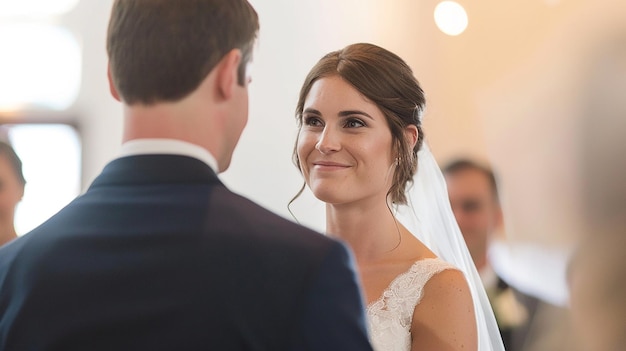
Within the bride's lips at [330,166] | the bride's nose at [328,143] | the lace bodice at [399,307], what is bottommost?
the lace bodice at [399,307]

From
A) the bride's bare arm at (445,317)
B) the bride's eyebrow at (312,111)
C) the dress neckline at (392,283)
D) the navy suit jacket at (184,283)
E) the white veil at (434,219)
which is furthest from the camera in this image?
the white veil at (434,219)

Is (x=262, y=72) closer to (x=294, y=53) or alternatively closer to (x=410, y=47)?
(x=294, y=53)

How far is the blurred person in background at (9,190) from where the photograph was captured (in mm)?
3230

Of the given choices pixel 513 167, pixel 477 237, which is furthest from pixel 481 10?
pixel 477 237

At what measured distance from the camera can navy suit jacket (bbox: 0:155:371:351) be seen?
3.58ft

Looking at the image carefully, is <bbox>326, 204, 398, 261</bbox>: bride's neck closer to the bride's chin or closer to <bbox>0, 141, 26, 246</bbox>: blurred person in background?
the bride's chin

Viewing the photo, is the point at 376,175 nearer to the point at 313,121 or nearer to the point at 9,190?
the point at 313,121

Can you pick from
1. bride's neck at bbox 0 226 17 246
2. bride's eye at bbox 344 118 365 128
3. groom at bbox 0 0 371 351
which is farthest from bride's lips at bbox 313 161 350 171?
bride's neck at bbox 0 226 17 246

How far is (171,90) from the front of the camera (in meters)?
1.15

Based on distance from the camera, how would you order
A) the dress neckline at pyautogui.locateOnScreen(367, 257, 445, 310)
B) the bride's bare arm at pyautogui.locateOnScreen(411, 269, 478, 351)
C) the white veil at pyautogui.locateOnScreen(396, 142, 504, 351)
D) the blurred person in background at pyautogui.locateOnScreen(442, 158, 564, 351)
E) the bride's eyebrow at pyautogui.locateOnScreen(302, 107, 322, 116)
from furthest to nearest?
the blurred person in background at pyautogui.locateOnScreen(442, 158, 564, 351) < the white veil at pyautogui.locateOnScreen(396, 142, 504, 351) < the bride's eyebrow at pyautogui.locateOnScreen(302, 107, 322, 116) < the dress neckline at pyautogui.locateOnScreen(367, 257, 445, 310) < the bride's bare arm at pyautogui.locateOnScreen(411, 269, 478, 351)

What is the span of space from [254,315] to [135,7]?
44cm

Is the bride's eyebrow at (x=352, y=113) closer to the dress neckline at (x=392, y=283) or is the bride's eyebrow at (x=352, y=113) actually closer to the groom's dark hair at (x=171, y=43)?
the dress neckline at (x=392, y=283)

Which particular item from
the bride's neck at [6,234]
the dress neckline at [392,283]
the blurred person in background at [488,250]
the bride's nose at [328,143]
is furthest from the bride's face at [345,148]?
the bride's neck at [6,234]

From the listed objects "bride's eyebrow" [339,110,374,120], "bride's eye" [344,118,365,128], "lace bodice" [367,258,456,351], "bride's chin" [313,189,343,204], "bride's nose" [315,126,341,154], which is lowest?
"lace bodice" [367,258,456,351]
